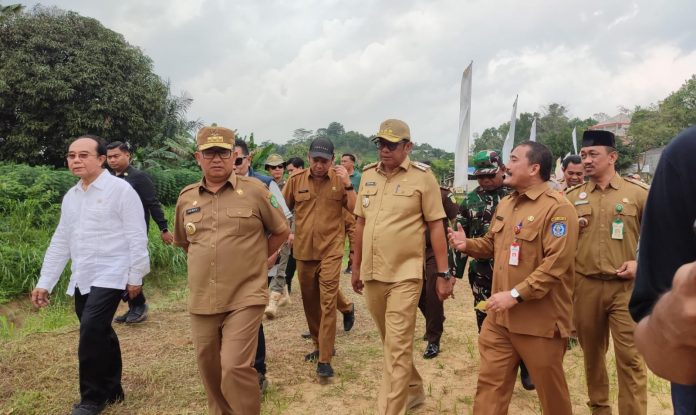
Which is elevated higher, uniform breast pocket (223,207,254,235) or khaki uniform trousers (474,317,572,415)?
uniform breast pocket (223,207,254,235)

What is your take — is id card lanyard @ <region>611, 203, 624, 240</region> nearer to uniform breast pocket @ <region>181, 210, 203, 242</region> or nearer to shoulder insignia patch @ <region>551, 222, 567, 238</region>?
shoulder insignia patch @ <region>551, 222, 567, 238</region>

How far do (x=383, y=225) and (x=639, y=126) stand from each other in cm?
4329

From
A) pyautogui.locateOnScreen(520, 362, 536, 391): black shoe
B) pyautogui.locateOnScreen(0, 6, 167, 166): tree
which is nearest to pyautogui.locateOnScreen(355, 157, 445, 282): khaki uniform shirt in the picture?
pyautogui.locateOnScreen(520, 362, 536, 391): black shoe

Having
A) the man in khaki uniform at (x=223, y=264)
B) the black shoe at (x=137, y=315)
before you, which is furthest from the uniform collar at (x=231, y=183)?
the black shoe at (x=137, y=315)

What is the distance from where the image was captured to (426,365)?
4.70 metres

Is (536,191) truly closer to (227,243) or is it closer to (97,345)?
(227,243)

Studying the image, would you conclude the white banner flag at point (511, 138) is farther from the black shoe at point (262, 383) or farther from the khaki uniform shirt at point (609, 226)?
the black shoe at point (262, 383)

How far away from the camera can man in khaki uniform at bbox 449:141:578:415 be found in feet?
9.31

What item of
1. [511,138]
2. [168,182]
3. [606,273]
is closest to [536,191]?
[606,273]

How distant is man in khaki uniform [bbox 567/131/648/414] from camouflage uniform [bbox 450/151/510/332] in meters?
0.69

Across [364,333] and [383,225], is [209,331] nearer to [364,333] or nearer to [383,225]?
[383,225]

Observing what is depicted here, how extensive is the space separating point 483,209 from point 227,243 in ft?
7.08

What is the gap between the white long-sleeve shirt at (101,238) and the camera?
359 centimetres

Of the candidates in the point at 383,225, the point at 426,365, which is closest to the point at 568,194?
the point at 383,225
